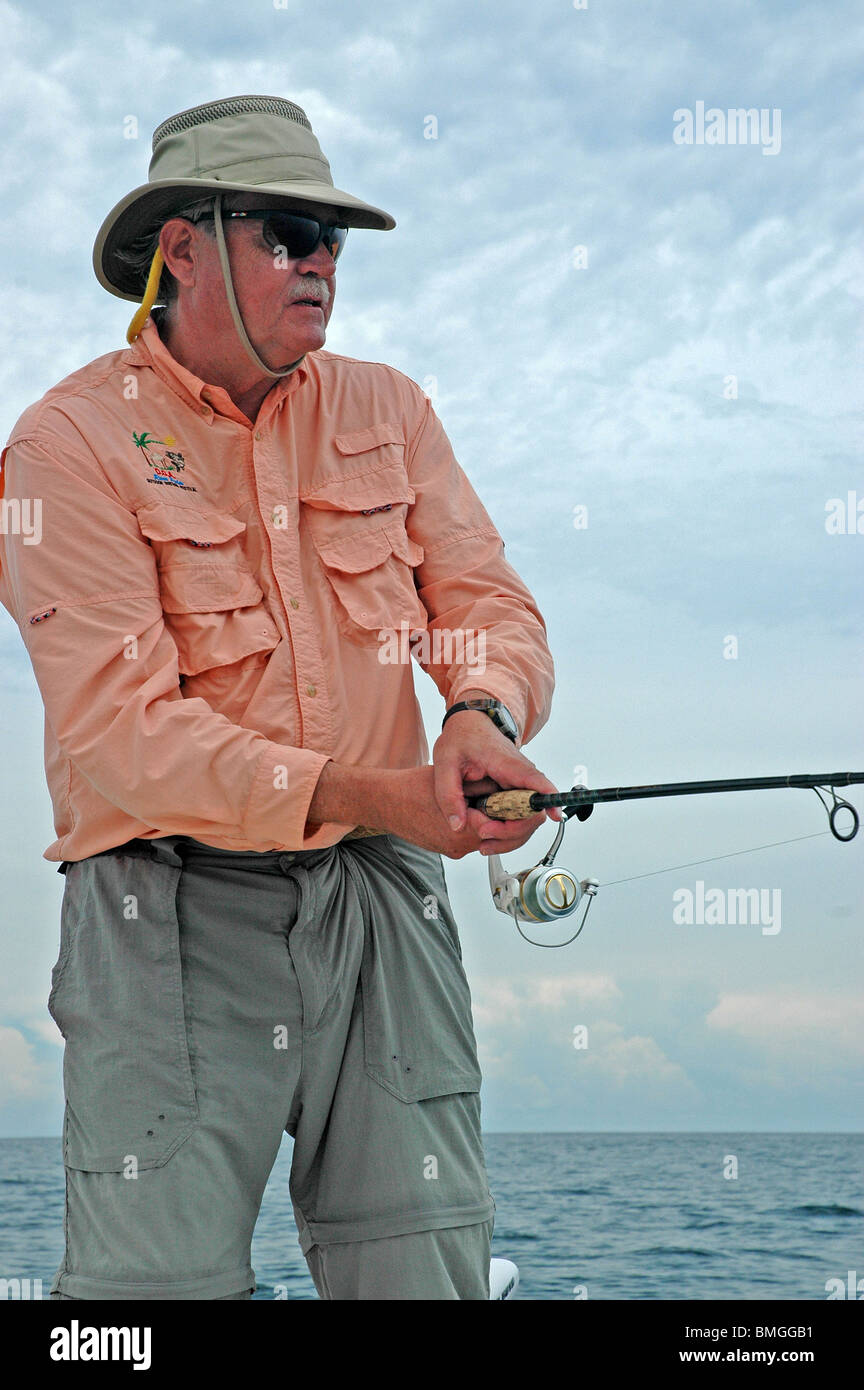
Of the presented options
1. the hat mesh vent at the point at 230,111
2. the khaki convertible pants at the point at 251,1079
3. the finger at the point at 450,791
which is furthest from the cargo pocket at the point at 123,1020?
the hat mesh vent at the point at 230,111

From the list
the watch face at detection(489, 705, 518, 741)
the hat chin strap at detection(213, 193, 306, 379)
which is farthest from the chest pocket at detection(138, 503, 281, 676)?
the watch face at detection(489, 705, 518, 741)

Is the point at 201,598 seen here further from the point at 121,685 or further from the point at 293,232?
the point at 293,232

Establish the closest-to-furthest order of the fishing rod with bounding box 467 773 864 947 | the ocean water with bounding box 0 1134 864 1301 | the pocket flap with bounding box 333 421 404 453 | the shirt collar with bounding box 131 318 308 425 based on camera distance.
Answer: the fishing rod with bounding box 467 773 864 947 < the shirt collar with bounding box 131 318 308 425 < the pocket flap with bounding box 333 421 404 453 < the ocean water with bounding box 0 1134 864 1301

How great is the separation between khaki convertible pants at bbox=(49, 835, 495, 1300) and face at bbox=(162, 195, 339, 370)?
1218mm

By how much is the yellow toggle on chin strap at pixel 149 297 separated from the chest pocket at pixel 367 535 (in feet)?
1.87

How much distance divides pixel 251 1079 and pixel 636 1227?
24726 millimetres

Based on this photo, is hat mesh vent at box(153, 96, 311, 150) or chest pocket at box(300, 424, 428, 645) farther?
hat mesh vent at box(153, 96, 311, 150)

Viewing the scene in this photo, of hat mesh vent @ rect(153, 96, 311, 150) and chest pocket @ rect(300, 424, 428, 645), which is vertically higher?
hat mesh vent @ rect(153, 96, 311, 150)

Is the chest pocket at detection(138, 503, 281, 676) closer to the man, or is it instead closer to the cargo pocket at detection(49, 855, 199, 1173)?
the man

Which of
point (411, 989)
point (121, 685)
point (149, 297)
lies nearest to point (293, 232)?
point (149, 297)

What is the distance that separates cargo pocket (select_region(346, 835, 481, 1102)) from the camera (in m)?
2.93

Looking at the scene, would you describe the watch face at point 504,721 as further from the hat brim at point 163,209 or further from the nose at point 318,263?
the hat brim at point 163,209
